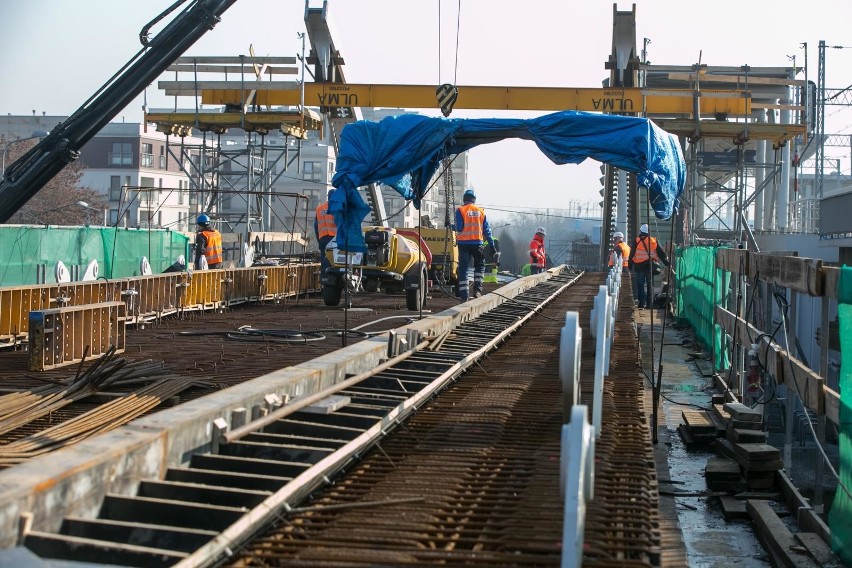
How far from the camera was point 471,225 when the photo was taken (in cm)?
1853

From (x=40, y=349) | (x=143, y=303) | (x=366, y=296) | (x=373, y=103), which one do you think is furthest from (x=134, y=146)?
(x=40, y=349)

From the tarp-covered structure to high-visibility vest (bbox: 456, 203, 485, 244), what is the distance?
2650 millimetres

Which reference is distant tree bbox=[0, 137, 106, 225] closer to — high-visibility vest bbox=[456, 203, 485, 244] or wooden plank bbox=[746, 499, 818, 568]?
high-visibility vest bbox=[456, 203, 485, 244]

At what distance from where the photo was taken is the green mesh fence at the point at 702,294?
1434 centimetres

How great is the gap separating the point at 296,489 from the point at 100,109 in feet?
60.6

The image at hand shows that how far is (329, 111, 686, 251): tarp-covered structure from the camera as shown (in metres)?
14.3

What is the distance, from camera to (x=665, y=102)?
1297 inches

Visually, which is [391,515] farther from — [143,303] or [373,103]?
[373,103]

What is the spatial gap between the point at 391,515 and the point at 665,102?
29196 mm

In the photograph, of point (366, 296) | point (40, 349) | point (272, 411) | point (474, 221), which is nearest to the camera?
point (272, 411)

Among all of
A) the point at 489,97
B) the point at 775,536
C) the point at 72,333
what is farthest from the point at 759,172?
the point at 775,536

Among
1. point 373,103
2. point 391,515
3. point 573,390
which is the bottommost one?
point 391,515

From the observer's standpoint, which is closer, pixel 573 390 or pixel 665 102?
pixel 573 390

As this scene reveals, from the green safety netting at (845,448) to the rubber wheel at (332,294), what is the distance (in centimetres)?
1265
